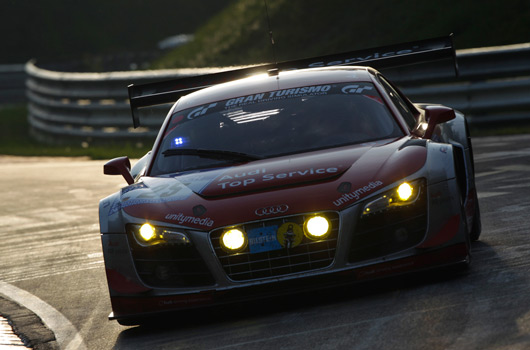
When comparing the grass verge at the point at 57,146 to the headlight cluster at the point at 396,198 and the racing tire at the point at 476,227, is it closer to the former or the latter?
the racing tire at the point at 476,227

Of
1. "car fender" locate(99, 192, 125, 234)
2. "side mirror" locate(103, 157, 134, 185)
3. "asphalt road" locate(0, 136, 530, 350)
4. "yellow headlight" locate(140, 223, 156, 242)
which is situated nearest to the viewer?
"asphalt road" locate(0, 136, 530, 350)

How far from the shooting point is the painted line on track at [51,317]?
6.36 metres

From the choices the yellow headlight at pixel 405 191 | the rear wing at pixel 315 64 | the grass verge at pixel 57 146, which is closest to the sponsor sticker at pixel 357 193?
the yellow headlight at pixel 405 191

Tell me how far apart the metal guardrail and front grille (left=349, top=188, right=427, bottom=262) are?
9.86 meters

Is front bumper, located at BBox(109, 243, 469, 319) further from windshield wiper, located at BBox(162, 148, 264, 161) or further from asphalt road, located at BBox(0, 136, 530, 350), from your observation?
windshield wiper, located at BBox(162, 148, 264, 161)

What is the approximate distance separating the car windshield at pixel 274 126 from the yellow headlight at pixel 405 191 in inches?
35.4

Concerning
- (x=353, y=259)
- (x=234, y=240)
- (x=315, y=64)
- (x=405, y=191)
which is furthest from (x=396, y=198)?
(x=315, y=64)

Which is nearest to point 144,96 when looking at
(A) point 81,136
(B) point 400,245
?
(B) point 400,245

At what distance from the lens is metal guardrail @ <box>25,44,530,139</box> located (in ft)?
52.0

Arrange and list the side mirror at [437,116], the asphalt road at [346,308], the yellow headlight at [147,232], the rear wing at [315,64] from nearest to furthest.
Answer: the asphalt road at [346,308] < the yellow headlight at [147,232] < the side mirror at [437,116] < the rear wing at [315,64]

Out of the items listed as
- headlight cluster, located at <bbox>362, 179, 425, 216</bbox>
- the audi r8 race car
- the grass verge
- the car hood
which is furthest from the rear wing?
the grass verge

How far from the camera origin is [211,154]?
7.14 metres

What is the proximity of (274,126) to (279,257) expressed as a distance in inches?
53.6

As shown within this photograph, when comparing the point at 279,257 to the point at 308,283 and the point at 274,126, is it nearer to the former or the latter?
the point at 308,283
